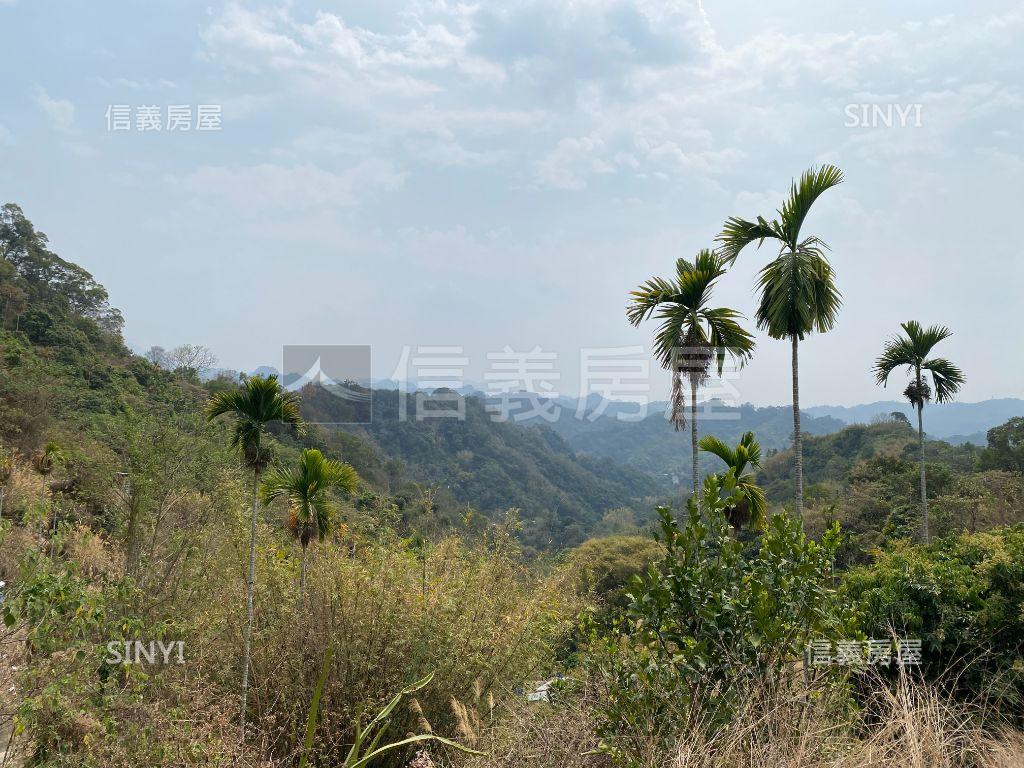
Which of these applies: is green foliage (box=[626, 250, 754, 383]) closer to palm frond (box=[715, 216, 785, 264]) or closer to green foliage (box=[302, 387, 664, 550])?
palm frond (box=[715, 216, 785, 264])

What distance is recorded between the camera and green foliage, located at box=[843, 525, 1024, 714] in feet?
16.4

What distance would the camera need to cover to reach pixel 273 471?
928cm

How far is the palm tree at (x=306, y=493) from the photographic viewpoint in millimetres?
8742

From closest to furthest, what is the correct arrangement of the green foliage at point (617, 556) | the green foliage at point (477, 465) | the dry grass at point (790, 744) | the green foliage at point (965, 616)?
the dry grass at point (790, 744) → the green foliage at point (965, 616) → the green foliage at point (617, 556) → the green foliage at point (477, 465)

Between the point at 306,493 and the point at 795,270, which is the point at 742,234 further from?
the point at 306,493

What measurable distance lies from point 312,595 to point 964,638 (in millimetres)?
5151

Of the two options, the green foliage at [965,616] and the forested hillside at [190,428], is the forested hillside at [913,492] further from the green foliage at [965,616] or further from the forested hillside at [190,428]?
the forested hillside at [190,428]

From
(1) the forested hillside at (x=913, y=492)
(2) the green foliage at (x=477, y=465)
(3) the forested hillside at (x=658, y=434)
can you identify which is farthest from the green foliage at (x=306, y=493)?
(3) the forested hillside at (x=658, y=434)

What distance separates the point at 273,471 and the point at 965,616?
8.07 m

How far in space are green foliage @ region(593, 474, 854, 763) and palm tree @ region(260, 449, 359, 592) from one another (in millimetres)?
6399

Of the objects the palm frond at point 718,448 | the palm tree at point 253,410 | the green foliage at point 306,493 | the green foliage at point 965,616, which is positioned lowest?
the green foliage at point 965,616

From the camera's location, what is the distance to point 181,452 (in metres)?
7.83

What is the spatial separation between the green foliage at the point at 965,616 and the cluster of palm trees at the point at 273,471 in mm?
5112

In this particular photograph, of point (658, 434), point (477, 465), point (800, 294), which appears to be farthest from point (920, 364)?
point (658, 434)
